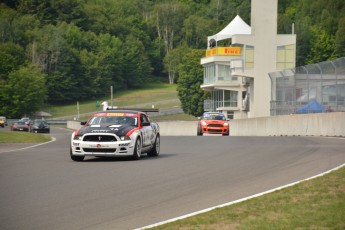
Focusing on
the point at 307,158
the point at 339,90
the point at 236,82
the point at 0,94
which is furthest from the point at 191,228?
the point at 0,94

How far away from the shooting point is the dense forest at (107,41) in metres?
136

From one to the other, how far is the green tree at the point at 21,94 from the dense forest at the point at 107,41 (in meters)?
0.14

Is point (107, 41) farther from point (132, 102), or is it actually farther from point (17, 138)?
point (17, 138)

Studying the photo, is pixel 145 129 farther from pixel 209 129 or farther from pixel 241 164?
pixel 209 129

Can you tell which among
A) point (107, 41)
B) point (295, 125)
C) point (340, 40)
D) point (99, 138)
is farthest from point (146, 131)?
point (107, 41)

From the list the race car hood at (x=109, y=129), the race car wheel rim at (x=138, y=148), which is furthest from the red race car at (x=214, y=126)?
the race car hood at (x=109, y=129)

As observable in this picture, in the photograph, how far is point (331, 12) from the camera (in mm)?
162375

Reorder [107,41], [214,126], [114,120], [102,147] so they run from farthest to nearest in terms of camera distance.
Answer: [107,41] → [214,126] → [114,120] → [102,147]

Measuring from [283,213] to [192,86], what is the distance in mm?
115767

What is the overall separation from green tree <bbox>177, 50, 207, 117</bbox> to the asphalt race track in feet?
326

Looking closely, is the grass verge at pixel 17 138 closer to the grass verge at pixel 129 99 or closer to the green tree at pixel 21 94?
the green tree at pixel 21 94

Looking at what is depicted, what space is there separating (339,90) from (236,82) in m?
57.1

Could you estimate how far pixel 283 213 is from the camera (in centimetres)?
1099

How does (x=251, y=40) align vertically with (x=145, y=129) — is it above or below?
above
